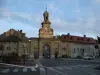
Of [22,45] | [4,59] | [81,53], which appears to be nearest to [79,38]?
[81,53]

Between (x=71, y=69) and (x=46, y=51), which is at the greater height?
(x=46, y=51)

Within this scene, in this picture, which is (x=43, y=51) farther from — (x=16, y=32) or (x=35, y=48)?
(x=16, y=32)

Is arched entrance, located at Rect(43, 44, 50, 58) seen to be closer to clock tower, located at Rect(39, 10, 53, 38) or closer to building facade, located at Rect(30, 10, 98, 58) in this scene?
building facade, located at Rect(30, 10, 98, 58)

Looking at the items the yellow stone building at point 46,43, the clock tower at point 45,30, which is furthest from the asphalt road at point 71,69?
the clock tower at point 45,30

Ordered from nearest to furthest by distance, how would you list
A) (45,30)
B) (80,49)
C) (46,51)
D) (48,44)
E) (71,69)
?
(71,69) < (46,51) < (48,44) < (45,30) < (80,49)

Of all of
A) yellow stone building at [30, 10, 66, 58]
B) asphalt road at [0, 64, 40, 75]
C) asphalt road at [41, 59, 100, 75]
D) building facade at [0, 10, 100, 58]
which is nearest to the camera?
asphalt road at [41, 59, 100, 75]

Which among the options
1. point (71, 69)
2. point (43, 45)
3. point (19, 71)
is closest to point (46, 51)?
point (43, 45)

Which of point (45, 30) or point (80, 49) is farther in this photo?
point (80, 49)

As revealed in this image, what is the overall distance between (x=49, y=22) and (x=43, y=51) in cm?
1270

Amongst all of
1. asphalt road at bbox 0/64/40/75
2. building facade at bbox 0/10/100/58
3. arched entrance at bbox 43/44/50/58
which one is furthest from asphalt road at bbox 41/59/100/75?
arched entrance at bbox 43/44/50/58

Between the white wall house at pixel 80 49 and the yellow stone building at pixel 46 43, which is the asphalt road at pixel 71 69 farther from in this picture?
the white wall house at pixel 80 49

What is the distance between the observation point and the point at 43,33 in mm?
116438

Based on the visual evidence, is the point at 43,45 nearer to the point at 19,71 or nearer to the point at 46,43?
the point at 46,43

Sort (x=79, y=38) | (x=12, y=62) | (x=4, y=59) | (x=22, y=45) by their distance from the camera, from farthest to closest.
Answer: (x=79, y=38)
(x=22, y=45)
(x=4, y=59)
(x=12, y=62)
